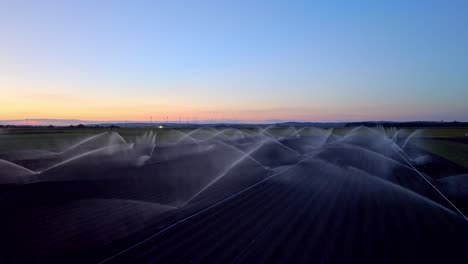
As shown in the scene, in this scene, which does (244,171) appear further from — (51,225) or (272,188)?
(51,225)

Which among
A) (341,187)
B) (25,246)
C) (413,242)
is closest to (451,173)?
(341,187)

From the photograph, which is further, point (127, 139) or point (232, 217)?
point (127, 139)

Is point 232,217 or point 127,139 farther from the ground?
point 232,217

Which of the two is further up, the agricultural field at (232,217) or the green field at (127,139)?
the agricultural field at (232,217)

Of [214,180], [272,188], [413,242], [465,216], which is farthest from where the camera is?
[214,180]

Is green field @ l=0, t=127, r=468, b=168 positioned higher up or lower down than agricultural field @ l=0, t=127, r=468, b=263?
lower down

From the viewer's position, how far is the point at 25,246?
709 cm

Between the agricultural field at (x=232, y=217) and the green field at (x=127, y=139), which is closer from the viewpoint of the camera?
the agricultural field at (x=232, y=217)

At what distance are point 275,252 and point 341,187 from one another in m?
8.20

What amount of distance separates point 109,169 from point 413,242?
1593 cm

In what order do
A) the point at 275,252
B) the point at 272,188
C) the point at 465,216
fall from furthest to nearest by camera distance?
the point at 272,188, the point at 465,216, the point at 275,252

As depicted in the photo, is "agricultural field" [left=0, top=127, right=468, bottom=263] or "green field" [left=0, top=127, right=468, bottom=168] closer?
"agricultural field" [left=0, top=127, right=468, bottom=263]

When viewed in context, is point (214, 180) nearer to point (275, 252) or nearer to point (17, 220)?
point (17, 220)

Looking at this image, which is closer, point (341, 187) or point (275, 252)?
point (275, 252)
